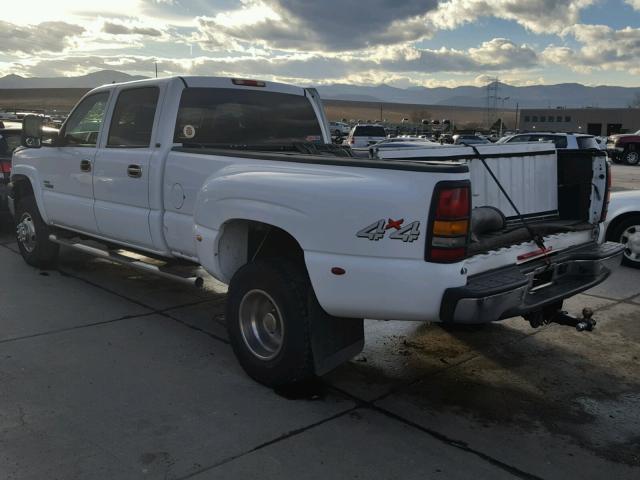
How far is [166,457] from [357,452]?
3.42 feet

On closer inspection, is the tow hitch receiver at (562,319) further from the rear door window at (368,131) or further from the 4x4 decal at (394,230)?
the rear door window at (368,131)

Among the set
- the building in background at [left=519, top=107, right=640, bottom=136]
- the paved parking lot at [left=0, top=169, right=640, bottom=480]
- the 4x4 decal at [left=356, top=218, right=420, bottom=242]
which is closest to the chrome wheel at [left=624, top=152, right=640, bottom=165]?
the paved parking lot at [left=0, top=169, right=640, bottom=480]

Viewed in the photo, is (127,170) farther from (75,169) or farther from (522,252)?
(522,252)

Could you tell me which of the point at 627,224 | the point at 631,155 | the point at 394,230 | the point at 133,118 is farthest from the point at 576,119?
the point at 394,230

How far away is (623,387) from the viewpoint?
4355 mm

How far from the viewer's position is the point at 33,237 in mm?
7375

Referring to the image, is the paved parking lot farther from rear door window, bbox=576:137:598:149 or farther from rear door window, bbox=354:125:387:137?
rear door window, bbox=354:125:387:137

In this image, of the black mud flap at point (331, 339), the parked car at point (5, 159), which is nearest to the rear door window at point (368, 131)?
the parked car at point (5, 159)

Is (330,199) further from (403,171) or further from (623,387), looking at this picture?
(623,387)

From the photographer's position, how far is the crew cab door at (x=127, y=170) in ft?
17.1

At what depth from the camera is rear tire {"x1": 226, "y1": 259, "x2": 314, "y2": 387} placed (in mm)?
3887

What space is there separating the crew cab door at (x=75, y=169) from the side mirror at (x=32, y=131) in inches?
9.0

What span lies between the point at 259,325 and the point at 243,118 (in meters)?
2.09

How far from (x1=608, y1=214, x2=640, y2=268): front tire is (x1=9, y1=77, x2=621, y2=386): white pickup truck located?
3399 mm
